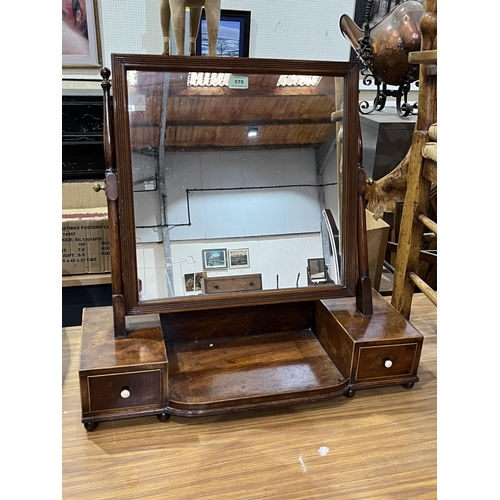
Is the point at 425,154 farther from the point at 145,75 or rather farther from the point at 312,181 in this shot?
the point at 145,75

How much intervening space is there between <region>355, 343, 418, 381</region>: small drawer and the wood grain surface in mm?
61

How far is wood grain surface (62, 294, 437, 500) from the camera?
2.80 feet

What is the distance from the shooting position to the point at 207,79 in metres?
1.07

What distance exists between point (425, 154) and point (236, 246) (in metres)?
0.52

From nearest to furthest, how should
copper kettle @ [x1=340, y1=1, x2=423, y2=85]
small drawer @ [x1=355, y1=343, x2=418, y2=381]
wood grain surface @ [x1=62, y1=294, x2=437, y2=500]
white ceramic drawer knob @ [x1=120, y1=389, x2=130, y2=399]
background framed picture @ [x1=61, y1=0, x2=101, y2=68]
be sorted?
wood grain surface @ [x1=62, y1=294, x2=437, y2=500]
white ceramic drawer knob @ [x1=120, y1=389, x2=130, y2=399]
small drawer @ [x1=355, y1=343, x2=418, y2=381]
copper kettle @ [x1=340, y1=1, x2=423, y2=85]
background framed picture @ [x1=61, y1=0, x2=101, y2=68]

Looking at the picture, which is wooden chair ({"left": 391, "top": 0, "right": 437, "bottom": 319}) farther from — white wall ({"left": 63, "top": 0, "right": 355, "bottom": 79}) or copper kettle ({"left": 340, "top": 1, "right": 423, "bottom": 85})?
white wall ({"left": 63, "top": 0, "right": 355, "bottom": 79})

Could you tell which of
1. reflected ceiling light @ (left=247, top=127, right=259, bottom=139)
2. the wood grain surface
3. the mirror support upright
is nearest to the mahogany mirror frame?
the mirror support upright

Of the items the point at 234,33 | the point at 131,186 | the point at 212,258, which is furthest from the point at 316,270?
the point at 234,33

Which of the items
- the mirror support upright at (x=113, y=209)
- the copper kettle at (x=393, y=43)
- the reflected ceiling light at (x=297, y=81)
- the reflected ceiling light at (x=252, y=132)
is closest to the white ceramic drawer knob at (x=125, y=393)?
the mirror support upright at (x=113, y=209)

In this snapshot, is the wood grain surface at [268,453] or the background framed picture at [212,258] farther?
the background framed picture at [212,258]

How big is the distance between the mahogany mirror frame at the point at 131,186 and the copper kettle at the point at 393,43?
0.72 m

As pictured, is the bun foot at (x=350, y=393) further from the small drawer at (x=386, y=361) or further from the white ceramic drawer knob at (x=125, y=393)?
the white ceramic drawer knob at (x=125, y=393)

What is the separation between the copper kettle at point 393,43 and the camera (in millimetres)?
1676
